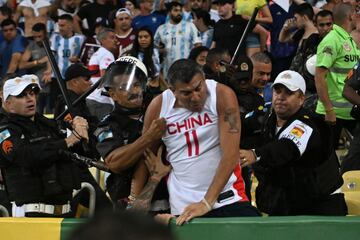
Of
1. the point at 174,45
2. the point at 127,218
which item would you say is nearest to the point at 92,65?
the point at 174,45

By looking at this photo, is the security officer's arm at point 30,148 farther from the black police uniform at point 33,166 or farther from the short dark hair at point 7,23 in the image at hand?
the short dark hair at point 7,23

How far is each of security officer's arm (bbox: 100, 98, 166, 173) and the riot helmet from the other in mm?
415

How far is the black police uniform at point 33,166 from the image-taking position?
21.0ft

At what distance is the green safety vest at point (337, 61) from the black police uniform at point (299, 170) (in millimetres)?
2955

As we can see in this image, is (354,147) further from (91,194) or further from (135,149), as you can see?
(135,149)

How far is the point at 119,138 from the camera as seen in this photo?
18.7 feet

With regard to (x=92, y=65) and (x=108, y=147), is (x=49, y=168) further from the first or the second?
(x=92, y=65)

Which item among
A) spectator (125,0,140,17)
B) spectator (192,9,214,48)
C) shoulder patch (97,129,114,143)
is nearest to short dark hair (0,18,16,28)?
spectator (125,0,140,17)

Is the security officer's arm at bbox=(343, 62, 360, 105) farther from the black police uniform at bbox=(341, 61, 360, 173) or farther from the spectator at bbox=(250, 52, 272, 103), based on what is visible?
the spectator at bbox=(250, 52, 272, 103)

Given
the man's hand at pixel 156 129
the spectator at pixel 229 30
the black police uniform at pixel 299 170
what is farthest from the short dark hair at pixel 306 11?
the man's hand at pixel 156 129

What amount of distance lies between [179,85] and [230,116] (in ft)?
1.12

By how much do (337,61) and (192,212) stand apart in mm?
4397

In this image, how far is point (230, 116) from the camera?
17.4 ft

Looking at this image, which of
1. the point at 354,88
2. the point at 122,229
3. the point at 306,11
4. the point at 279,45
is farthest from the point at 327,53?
the point at 122,229
